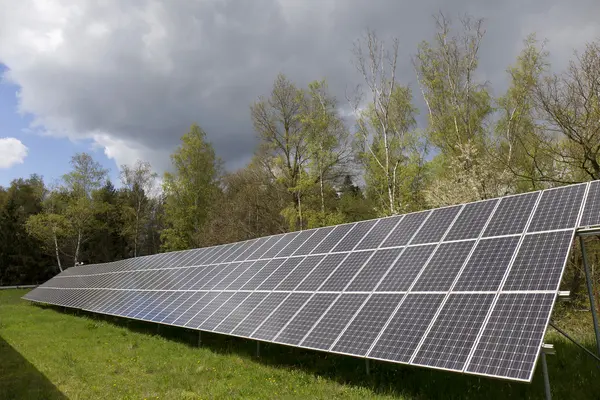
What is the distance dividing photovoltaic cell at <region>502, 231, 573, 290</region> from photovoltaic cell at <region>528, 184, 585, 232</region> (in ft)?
0.94

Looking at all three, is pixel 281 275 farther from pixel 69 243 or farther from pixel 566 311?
pixel 69 243

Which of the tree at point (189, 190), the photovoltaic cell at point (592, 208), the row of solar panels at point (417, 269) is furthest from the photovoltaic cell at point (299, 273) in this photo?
the tree at point (189, 190)

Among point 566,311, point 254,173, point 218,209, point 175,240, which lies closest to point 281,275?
point 566,311

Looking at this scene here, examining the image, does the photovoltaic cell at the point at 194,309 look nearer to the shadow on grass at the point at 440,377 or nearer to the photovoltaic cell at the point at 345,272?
the shadow on grass at the point at 440,377

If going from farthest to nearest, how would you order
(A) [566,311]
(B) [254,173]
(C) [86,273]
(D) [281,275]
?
(B) [254,173] < (C) [86,273] < (A) [566,311] < (D) [281,275]

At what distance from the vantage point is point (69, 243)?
46250mm

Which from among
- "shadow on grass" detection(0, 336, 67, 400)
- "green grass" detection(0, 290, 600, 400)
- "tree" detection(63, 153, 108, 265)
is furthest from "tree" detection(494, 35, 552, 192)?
"tree" detection(63, 153, 108, 265)

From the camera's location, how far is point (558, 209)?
7625mm

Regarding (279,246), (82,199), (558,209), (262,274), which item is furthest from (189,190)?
(558,209)

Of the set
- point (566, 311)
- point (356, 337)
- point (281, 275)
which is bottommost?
point (566, 311)

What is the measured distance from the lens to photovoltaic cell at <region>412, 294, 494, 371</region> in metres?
6.05

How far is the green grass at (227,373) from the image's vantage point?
742cm

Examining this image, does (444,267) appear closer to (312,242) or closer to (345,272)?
(345,272)

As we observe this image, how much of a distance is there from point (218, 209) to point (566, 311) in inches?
1205
